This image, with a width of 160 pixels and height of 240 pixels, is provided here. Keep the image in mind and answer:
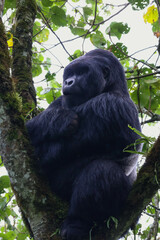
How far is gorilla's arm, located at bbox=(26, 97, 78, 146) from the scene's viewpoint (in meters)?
3.10

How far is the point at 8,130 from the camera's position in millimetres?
2623

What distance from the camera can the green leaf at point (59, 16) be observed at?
15.1 ft

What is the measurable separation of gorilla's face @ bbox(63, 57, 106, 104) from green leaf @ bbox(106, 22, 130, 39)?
103cm

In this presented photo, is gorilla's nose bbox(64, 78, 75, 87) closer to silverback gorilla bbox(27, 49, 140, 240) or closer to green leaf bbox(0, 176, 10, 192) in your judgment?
silverback gorilla bbox(27, 49, 140, 240)

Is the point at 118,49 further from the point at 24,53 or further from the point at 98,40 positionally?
the point at 24,53

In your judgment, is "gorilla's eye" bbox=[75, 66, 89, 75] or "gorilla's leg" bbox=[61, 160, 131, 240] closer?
"gorilla's leg" bbox=[61, 160, 131, 240]

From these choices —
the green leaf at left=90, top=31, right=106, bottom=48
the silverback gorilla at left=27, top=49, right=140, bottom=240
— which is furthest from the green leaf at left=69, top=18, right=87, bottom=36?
the silverback gorilla at left=27, top=49, right=140, bottom=240

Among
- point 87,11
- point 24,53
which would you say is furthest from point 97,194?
point 87,11

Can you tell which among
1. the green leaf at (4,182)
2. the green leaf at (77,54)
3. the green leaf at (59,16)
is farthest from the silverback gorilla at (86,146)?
the green leaf at (77,54)

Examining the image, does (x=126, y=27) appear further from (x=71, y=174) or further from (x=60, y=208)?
(x=60, y=208)

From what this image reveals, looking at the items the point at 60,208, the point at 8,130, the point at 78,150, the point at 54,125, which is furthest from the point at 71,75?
the point at 60,208

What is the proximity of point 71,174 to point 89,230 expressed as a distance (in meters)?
0.67

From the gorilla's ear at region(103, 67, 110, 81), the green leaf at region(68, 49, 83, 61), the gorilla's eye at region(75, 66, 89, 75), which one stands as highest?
the green leaf at region(68, 49, 83, 61)

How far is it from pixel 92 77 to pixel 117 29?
1.28 meters
